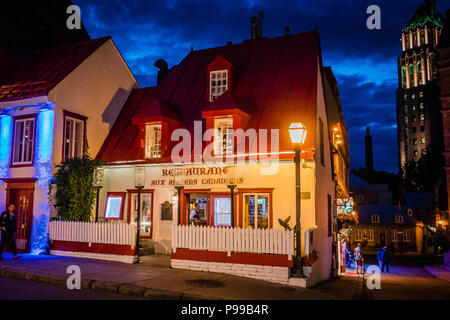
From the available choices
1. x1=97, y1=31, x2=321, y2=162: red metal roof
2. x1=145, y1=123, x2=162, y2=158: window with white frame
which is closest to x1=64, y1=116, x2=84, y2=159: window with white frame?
x1=97, y1=31, x2=321, y2=162: red metal roof

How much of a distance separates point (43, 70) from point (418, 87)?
118m

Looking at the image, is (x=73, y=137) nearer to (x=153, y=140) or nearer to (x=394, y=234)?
(x=153, y=140)

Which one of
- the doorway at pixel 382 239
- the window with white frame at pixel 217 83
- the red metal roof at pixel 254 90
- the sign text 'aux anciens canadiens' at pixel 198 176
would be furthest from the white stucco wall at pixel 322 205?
the doorway at pixel 382 239

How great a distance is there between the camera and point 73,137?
16594 millimetres

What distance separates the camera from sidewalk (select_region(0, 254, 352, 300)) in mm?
8797

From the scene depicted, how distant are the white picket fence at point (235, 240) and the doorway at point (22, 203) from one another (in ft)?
22.5

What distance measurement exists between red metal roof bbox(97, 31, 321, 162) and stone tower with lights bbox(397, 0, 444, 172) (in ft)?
319

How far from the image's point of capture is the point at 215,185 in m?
14.9

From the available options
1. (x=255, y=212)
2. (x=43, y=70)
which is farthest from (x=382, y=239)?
(x=43, y=70)

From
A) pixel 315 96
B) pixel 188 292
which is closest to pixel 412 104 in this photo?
pixel 315 96

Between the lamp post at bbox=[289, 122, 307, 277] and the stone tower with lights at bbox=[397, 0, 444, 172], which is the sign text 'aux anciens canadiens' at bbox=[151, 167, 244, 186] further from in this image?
the stone tower with lights at bbox=[397, 0, 444, 172]

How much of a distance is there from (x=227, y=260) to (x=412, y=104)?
117m
